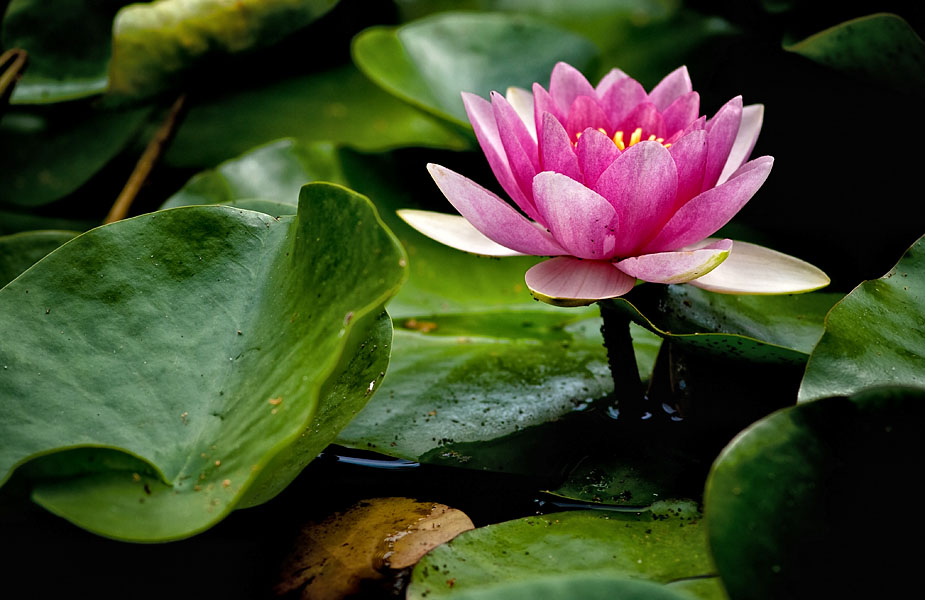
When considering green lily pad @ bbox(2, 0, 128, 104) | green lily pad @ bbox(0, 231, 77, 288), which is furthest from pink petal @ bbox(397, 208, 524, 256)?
green lily pad @ bbox(2, 0, 128, 104)

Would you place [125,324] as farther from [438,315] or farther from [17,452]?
[438,315]

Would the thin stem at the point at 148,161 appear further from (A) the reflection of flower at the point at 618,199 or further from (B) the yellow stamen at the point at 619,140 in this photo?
(B) the yellow stamen at the point at 619,140

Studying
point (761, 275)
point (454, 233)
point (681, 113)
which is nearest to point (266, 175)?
point (454, 233)

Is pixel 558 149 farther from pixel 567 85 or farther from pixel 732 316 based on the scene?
pixel 732 316

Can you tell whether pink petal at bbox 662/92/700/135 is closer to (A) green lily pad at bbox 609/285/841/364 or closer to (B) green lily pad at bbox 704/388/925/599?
(A) green lily pad at bbox 609/285/841/364

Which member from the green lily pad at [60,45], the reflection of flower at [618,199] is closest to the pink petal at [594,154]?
the reflection of flower at [618,199]

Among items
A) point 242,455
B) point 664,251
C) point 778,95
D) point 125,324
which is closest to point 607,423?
point 664,251
